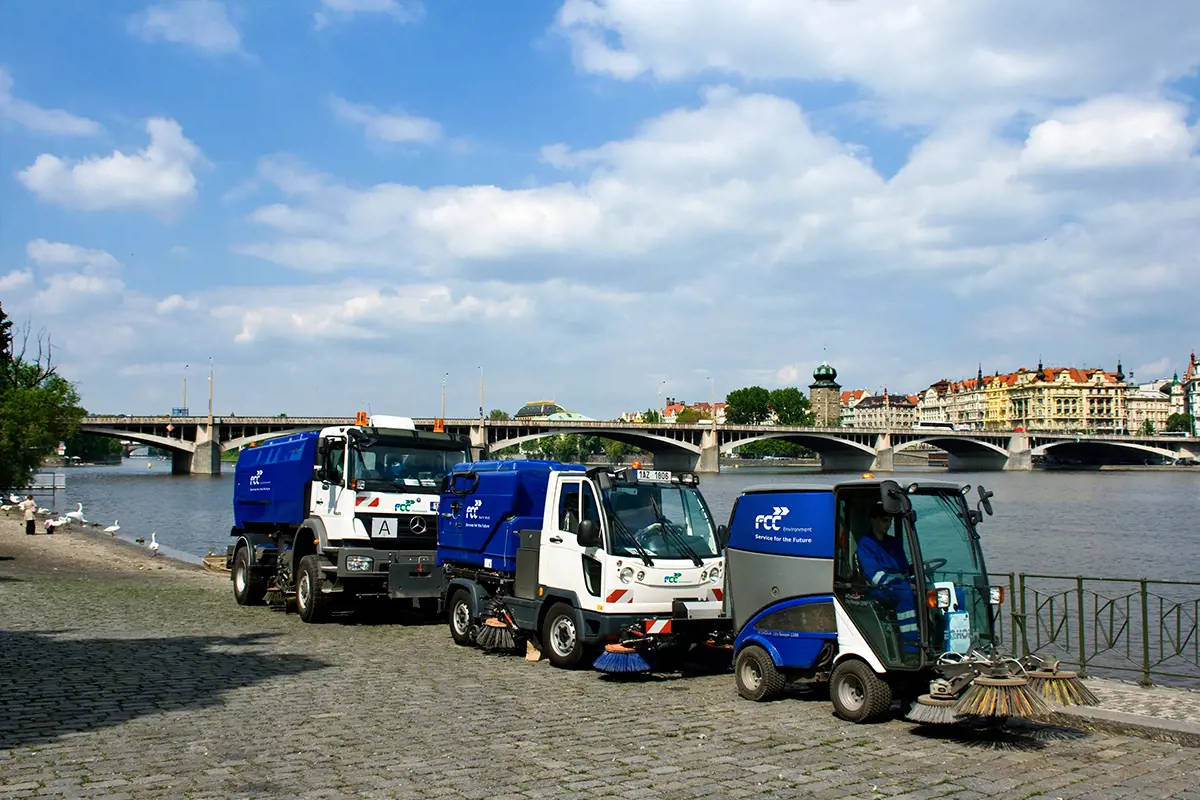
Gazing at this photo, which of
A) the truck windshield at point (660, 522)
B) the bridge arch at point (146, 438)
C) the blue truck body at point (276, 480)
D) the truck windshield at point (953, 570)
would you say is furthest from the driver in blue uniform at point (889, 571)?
the bridge arch at point (146, 438)

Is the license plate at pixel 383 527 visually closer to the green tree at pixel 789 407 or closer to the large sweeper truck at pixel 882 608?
the large sweeper truck at pixel 882 608

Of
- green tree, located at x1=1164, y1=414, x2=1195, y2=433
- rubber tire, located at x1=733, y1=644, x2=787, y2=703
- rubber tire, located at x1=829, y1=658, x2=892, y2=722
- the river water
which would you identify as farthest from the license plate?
green tree, located at x1=1164, y1=414, x2=1195, y2=433

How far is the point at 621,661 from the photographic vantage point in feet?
36.8

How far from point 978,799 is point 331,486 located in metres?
11.5

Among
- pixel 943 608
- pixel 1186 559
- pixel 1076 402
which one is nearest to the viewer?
pixel 943 608

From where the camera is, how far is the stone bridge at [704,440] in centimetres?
9256

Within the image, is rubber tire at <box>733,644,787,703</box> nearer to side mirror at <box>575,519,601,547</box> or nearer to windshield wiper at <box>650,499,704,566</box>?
windshield wiper at <box>650,499,704,566</box>

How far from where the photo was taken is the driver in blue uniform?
28.4 ft

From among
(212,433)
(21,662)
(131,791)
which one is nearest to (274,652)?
(21,662)

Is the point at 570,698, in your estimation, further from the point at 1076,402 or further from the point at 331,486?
the point at 1076,402

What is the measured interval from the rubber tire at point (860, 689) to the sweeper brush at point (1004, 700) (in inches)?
36.6

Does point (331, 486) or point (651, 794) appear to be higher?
point (331, 486)

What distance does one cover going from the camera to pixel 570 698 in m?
10.4

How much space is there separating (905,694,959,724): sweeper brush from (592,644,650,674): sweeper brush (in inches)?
139
